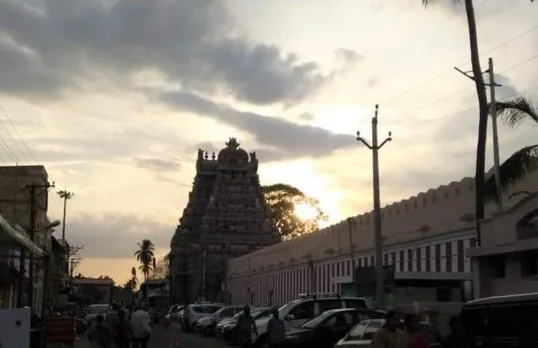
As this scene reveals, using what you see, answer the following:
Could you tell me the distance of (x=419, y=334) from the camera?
38.0 ft

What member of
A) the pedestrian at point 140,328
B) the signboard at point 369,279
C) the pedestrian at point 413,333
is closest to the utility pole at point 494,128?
the signboard at point 369,279

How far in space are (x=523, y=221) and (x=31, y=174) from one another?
4899 centimetres

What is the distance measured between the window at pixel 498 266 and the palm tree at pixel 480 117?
1595mm

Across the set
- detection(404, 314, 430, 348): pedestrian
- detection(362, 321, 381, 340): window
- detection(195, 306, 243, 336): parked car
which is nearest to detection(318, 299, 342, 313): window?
detection(362, 321, 381, 340): window

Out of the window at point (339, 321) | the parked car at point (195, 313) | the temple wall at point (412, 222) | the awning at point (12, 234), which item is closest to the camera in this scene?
the awning at point (12, 234)

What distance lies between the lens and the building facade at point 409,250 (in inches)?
1230

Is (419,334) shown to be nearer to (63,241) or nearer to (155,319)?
(155,319)

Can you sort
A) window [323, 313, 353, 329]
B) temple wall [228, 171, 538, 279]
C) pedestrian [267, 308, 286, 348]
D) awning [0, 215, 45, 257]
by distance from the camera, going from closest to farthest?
awning [0, 215, 45, 257] → pedestrian [267, 308, 286, 348] → window [323, 313, 353, 329] → temple wall [228, 171, 538, 279]

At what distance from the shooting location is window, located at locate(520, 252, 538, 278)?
23.8 m

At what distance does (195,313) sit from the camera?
50250 millimetres

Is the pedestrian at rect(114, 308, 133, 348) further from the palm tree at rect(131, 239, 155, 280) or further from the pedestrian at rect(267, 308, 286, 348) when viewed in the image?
the palm tree at rect(131, 239, 155, 280)

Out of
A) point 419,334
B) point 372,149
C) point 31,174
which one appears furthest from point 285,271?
point 419,334

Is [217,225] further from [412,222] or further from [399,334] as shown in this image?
[399,334]

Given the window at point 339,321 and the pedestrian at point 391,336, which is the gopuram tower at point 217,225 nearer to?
the window at point 339,321
